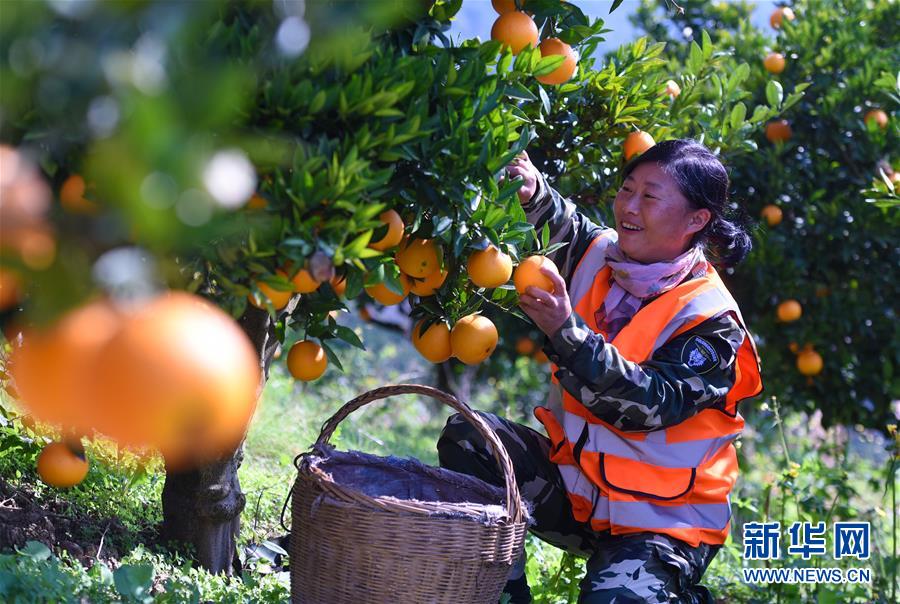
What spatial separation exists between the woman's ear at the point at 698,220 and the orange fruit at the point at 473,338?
803 millimetres

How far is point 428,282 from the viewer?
2020 millimetres

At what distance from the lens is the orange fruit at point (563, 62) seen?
7.05ft

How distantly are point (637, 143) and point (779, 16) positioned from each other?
2623mm

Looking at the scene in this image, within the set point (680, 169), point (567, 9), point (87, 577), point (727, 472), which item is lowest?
point (87, 577)

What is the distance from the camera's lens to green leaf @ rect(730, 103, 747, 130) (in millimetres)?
2969

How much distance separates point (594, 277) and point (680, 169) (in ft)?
1.24

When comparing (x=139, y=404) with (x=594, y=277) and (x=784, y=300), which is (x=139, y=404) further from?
(x=784, y=300)

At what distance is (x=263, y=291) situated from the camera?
1.65 m

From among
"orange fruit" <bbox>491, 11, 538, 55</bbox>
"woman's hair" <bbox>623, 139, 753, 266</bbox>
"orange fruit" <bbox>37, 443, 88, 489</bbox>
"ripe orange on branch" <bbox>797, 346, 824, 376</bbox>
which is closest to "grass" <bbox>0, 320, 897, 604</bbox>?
"orange fruit" <bbox>37, 443, 88, 489</bbox>

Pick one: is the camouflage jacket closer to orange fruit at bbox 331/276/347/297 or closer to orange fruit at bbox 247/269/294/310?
orange fruit at bbox 331/276/347/297

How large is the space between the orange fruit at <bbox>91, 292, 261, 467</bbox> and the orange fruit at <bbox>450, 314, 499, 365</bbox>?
1002 millimetres

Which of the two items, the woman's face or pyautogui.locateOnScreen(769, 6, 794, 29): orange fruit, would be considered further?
pyautogui.locateOnScreen(769, 6, 794, 29): orange fruit

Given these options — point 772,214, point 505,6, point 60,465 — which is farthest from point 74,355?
point 772,214

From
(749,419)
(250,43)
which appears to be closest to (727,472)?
(250,43)
